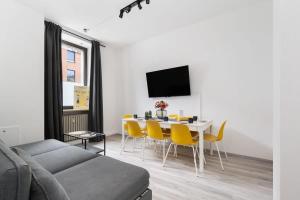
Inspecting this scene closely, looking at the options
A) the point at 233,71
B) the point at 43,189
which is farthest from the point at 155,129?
the point at 43,189

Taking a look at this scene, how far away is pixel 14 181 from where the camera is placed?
698 millimetres

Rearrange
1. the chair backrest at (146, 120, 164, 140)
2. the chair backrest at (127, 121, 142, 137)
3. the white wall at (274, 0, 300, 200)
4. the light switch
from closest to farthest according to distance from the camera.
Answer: the white wall at (274, 0, 300, 200) < the light switch < the chair backrest at (146, 120, 164, 140) < the chair backrest at (127, 121, 142, 137)

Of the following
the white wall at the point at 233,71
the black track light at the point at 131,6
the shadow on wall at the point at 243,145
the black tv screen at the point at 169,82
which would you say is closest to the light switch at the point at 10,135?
the black track light at the point at 131,6

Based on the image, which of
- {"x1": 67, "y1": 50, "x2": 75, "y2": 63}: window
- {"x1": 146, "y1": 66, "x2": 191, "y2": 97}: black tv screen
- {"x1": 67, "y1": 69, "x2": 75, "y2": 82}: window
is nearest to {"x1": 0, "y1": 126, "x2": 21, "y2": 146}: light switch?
{"x1": 67, "y1": 69, "x2": 75, "y2": 82}: window

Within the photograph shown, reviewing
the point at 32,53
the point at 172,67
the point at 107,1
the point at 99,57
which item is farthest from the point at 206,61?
the point at 32,53

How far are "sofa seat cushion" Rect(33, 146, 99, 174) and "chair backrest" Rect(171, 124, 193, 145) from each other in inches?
53.3

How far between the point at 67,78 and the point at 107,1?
2.38m

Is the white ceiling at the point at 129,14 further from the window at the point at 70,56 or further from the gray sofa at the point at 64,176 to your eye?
the gray sofa at the point at 64,176

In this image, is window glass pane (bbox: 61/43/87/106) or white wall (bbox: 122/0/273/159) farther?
window glass pane (bbox: 61/43/87/106)

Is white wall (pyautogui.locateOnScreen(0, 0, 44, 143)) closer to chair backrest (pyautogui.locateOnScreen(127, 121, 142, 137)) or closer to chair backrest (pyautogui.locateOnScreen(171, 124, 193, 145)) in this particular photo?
chair backrest (pyautogui.locateOnScreen(127, 121, 142, 137))

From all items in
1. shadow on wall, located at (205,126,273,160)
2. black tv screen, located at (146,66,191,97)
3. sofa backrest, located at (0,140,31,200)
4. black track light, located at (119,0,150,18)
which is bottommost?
shadow on wall, located at (205,126,273,160)

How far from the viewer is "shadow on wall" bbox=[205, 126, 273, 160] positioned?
2926mm

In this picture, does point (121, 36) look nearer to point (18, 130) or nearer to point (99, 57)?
point (99, 57)

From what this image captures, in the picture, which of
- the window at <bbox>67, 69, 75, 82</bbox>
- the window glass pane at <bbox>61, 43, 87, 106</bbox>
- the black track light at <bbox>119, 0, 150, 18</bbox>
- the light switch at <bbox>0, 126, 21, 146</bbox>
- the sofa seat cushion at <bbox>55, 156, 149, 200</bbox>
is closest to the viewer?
the sofa seat cushion at <bbox>55, 156, 149, 200</bbox>
